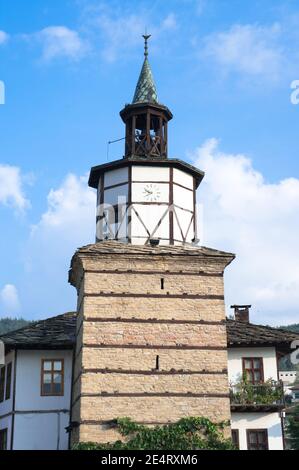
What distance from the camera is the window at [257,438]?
86.2ft

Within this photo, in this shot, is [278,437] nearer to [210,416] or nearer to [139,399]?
[210,416]

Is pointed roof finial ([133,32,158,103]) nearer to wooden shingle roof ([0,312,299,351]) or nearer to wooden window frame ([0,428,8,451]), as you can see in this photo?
wooden shingle roof ([0,312,299,351])

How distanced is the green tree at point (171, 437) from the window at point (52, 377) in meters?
5.67

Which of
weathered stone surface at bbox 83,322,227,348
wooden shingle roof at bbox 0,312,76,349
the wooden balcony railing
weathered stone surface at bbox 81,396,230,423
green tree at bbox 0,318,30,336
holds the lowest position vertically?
weathered stone surface at bbox 81,396,230,423

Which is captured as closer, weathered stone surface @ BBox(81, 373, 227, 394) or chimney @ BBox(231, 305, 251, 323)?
weathered stone surface @ BBox(81, 373, 227, 394)

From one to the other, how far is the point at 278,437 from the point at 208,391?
5228mm

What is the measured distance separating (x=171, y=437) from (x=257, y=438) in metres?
5.72

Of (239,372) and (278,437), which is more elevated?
(239,372)

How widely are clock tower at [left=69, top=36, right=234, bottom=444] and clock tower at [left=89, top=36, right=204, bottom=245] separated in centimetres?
4

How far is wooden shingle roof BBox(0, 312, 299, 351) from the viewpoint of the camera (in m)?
27.3

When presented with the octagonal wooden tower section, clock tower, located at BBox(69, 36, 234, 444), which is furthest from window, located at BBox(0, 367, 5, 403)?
the octagonal wooden tower section

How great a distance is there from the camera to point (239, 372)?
89.3ft
